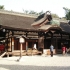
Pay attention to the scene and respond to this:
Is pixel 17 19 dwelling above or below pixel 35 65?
above

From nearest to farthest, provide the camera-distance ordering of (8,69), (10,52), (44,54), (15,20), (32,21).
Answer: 1. (8,69)
2. (10,52)
3. (44,54)
4. (15,20)
5. (32,21)

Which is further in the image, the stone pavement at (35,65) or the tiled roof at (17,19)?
the tiled roof at (17,19)

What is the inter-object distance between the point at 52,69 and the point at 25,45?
11878 millimetres

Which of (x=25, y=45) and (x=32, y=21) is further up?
(x=32, y=21)

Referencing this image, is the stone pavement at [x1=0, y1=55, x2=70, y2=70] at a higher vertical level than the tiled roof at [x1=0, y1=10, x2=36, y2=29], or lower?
lower

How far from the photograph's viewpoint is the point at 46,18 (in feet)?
90.6

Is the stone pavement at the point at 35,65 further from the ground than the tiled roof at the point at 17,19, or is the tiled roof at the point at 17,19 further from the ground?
the tiled roof at the point at 17,19

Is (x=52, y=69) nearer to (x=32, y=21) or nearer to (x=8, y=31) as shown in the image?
(x=8, y=31)

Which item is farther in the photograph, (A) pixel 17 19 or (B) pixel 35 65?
(A) pixel 17 19

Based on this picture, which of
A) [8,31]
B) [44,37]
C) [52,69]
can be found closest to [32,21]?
[44,37]

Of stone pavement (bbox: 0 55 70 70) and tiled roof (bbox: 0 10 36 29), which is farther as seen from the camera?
tiled roof (bbox: 0 10 36 29)

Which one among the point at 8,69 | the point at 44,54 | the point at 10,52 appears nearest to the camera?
the point at 8,69

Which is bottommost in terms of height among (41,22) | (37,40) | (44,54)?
(44,54)

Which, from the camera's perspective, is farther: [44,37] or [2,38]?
[44,37]
